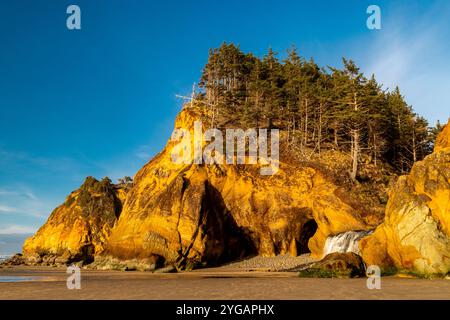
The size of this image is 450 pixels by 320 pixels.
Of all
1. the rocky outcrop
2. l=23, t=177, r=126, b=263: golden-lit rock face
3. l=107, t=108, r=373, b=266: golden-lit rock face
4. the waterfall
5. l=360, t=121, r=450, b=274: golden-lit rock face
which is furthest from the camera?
l=23, t=177, r=126, b=263: golden-lit rock face

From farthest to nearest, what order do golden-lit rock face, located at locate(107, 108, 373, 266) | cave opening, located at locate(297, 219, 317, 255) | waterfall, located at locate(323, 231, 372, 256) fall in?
cave opening, located at locate(297, 219, 317, 255) → golden-lit rock face, located at locate(107, 108, 373, 266) → waterfall, located at locate(323, 231, 372, 256)

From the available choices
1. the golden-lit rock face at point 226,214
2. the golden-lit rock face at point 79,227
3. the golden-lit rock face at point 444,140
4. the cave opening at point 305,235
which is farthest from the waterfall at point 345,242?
the golden-lit rock face at point 79,227

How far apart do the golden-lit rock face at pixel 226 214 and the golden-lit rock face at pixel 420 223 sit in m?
11.7

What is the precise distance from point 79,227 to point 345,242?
44.9 metres

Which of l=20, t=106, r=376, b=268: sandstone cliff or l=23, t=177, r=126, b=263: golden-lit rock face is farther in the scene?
l=23, t=177, r=126, b=263: golden-lit rock face

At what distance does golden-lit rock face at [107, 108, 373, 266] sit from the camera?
138 feet

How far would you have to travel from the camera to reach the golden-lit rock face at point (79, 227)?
6162 cm

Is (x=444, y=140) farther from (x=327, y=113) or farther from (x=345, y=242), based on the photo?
(x=327, y=113)

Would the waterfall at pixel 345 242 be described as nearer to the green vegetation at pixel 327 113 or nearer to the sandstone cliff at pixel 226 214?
the sandstone cliff at pixel 226 214

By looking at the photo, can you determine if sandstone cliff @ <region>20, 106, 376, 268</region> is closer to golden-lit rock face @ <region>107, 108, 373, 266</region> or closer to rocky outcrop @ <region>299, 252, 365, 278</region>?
golden-lit rock face @ <region>107, 108, 373, 266</region>

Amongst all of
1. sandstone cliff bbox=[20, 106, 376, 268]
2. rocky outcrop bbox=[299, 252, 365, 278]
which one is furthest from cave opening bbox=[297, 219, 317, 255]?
rocky outcrop bbox=[299, 252, 365, 278]

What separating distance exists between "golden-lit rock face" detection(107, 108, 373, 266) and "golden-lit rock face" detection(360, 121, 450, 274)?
38.2ft

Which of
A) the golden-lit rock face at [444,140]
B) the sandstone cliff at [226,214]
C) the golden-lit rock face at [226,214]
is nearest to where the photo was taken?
the golden-lit rock face at [444,140]
